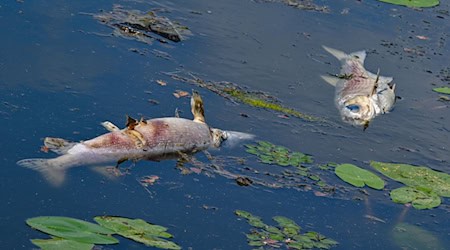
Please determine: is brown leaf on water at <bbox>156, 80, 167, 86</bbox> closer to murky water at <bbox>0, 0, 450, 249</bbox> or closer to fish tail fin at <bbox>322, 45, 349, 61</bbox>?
murky water at <bbox>0, 0, 450, 249</bbox>

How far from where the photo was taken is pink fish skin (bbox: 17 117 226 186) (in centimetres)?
616

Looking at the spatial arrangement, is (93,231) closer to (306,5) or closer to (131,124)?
(131,124)

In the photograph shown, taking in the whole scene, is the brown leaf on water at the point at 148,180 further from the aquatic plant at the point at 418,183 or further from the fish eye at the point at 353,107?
the fish eye at the point at 353,107

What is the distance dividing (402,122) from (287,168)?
202cm

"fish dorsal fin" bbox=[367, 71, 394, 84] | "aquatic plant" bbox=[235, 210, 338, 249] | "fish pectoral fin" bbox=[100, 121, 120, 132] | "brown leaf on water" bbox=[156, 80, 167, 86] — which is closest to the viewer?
"aquatic plant" bbox=[235, 210, 338, 249]

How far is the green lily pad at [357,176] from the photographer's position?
23.1 ft

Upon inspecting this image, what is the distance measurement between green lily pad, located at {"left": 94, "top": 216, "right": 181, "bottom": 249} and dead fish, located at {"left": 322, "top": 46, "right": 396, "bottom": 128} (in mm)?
3131

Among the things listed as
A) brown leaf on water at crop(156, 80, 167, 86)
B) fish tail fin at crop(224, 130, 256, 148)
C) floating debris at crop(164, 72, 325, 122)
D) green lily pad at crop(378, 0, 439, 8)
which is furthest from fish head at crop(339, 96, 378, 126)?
green lily pad at crop(378, 0, 439, 8)

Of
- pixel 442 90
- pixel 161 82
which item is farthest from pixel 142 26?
pixel 442 90

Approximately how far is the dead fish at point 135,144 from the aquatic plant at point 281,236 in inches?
30.1

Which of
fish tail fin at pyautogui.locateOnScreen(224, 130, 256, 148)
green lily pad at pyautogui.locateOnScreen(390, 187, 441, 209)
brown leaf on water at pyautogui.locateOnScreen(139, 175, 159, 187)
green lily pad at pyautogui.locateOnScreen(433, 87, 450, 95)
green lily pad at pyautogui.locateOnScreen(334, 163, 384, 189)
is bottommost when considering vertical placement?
green lily pad at pyautogui.locateOnScreen(390, 187, 441, 209)

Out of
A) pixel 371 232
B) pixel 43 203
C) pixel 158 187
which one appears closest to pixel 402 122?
pixel 371 232

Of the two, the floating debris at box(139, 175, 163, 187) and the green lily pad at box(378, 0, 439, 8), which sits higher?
the green lily pad at box(378, 0, 439, 8)

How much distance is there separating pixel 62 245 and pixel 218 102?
3.14 meters
